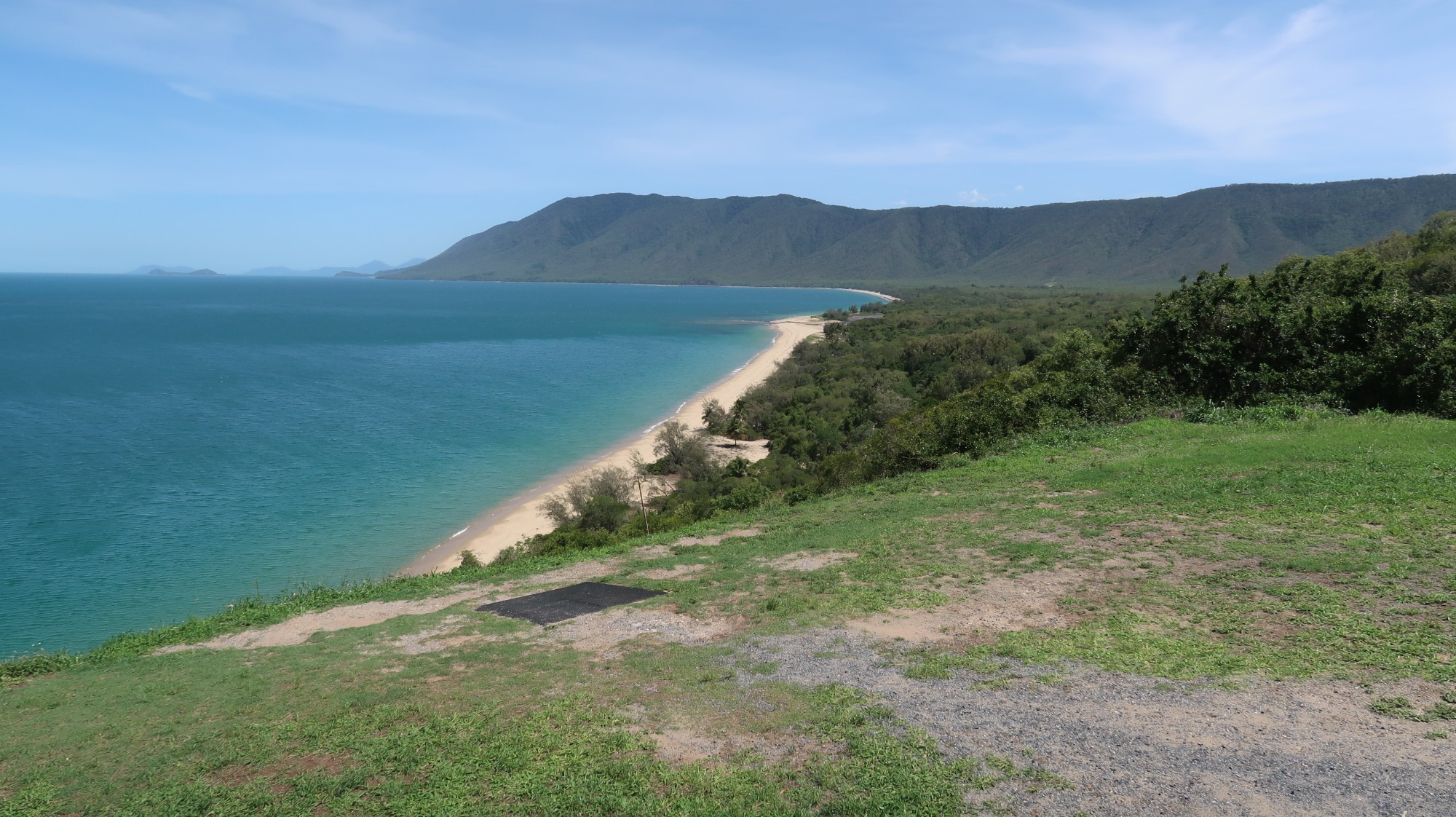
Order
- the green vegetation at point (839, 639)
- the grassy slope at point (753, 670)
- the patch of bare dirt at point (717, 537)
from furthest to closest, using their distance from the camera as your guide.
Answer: the patch of bare dirt at point (717, 537)
the green vegetation at point (839, 639)
the grassy slope at point (753, 670)

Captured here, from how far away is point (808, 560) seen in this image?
40.7 ft

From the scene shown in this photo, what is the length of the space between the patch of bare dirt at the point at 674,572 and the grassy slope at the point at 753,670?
0.77 feet

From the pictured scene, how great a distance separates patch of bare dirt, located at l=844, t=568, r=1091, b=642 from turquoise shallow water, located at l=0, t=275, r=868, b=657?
61.7 feet

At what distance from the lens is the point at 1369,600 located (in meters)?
8.41

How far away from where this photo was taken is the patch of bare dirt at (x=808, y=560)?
39.5 ft

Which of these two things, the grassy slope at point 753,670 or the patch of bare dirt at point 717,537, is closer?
the grassy slope at point 753,670

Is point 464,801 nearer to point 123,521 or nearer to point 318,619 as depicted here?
point 318,619

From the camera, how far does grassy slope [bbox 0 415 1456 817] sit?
19.9 feet

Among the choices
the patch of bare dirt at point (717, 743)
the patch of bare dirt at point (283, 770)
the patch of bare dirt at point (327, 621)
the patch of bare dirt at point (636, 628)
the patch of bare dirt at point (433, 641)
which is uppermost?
the patch of bare dirt at point (717, 743)

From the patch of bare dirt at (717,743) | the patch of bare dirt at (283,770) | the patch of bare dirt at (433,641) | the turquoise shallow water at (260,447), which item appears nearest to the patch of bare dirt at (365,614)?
the patch of bare dirt at (433,641)

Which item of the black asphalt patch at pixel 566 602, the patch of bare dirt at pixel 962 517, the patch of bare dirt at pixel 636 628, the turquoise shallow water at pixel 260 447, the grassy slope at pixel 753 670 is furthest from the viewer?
the turquoise shallow water at pixel 260 447

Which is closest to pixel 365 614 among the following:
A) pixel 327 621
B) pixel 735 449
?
pixel 327 621

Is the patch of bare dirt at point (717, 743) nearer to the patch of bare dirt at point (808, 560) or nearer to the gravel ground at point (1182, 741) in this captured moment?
the gravel ground at point (1182, 741)

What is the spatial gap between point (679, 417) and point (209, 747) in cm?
4358
